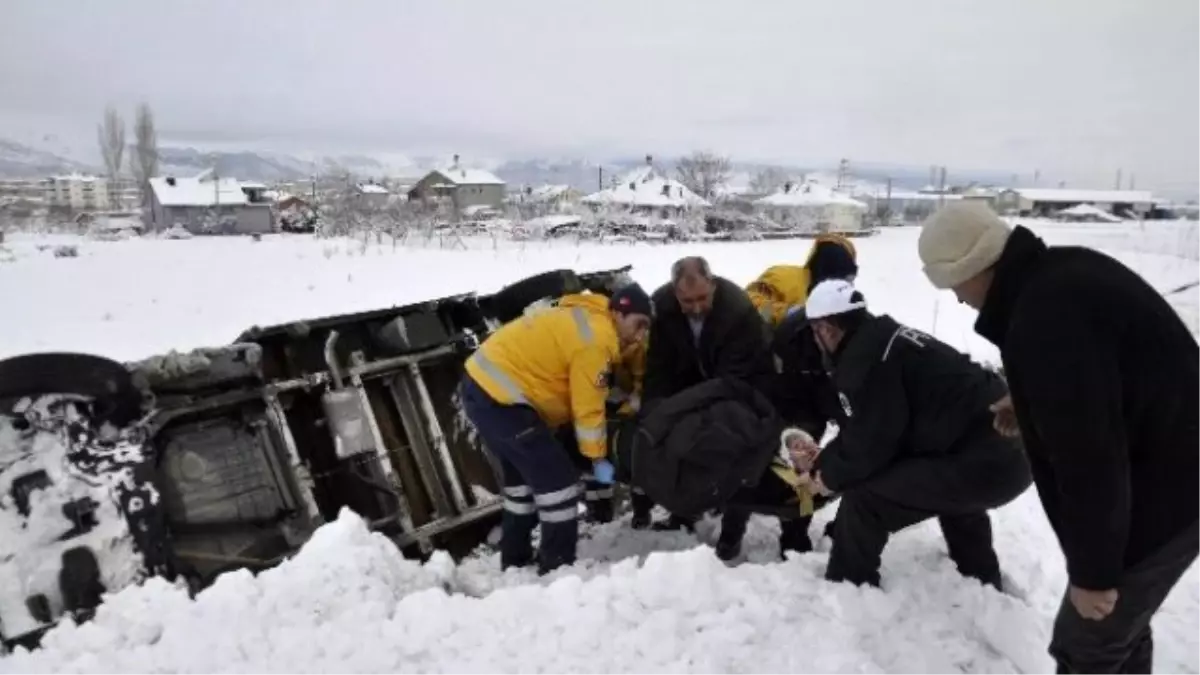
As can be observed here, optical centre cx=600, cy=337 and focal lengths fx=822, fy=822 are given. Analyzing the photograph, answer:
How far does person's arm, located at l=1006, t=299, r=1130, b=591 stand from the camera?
2199 mm

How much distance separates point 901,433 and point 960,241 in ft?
3.78

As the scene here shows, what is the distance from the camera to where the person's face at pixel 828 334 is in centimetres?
352

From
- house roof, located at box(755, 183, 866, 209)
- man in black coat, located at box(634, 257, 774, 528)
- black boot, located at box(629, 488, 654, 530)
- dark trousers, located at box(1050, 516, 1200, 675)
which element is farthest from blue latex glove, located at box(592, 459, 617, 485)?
house roof, located at box(755, 183, 866, 209)

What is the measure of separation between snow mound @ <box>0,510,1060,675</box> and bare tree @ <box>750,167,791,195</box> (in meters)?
65.5

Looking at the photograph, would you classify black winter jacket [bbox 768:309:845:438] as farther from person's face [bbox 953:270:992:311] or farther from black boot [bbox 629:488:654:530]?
person's face [bbox 953:270:992:311]

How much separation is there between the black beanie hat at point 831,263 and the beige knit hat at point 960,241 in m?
2.53

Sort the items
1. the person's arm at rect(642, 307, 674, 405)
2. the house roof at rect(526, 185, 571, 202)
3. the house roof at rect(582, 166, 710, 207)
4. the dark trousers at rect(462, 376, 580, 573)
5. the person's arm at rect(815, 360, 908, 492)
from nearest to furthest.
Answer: the person's arm at rect(815, 360, 908, 492) → the dark trousers at rect(462, 376, 580, 573) → the person's arm at rect(642, 307, 674, 405) → the house roof at rect(582, 166, 710, 207) → the house roof at rect(526, 185, 571, 202)

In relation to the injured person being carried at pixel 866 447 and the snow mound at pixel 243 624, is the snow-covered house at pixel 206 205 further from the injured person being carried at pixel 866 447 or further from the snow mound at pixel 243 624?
the injured person being carried at pixel 866 447

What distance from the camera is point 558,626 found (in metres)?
3.23

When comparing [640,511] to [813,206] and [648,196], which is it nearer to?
[648,196]

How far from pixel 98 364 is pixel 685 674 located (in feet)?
9.96

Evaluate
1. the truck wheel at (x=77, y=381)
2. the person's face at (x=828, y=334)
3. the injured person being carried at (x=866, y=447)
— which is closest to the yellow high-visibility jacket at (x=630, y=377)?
the injured person being carried at (x=866, y=447)

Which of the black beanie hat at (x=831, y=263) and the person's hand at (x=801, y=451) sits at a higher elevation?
the black beanie hat at (x=831, y=263)

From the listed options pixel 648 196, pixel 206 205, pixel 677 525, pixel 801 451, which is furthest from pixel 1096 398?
pixel 206 205
